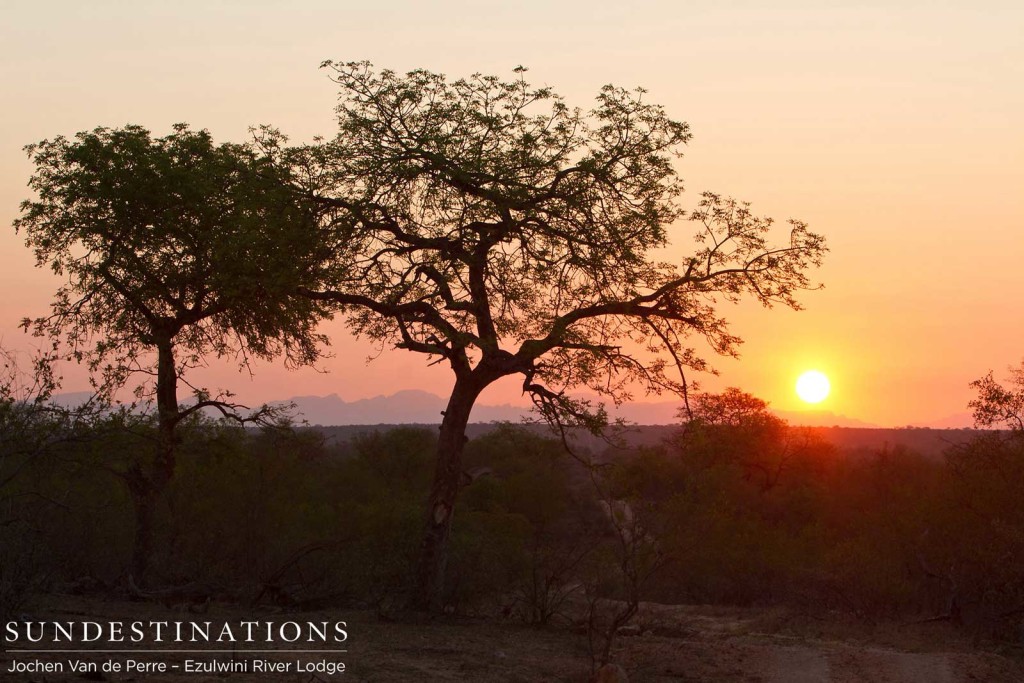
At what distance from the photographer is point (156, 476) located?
16.7m

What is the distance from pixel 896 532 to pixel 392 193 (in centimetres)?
1153

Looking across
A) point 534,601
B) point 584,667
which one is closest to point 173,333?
point 534,601

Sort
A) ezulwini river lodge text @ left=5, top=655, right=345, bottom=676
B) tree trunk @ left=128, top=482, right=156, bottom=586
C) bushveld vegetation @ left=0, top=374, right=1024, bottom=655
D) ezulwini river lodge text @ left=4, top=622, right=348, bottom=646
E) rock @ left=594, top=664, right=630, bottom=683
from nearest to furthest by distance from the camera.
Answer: ezulwini river lodge text @ left=5, top=655, right=345, bottom=676 < ezulwini river lodge text @ left=4, top=622, right=348, bottom=646 < rock @ left=594, top=664, right=630, bottom=683 < bushveld vegetation @ left=0, top=374, right=1024, bottom=655 < tree trunk @ left=128, top=482, right=156, bottom=586

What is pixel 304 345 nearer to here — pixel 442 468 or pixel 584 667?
pixel 442 468

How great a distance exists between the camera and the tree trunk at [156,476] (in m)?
16.1

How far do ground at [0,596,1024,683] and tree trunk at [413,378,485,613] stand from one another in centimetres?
55

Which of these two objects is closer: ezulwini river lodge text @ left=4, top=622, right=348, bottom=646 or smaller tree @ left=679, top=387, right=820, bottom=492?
ezulwini river lodge text @ left=4, top=622, right=348, bottom=646

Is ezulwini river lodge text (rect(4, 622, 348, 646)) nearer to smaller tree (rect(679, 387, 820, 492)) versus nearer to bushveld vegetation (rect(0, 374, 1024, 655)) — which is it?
bushveld vegetation (rect(0, 374, 1024, 655))

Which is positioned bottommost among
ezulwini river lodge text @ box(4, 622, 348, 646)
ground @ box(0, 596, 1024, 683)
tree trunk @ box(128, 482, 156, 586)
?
ground @ box(0, 596, 1024, 683)

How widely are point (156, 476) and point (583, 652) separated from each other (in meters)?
7.86

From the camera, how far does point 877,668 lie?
42.3 feet

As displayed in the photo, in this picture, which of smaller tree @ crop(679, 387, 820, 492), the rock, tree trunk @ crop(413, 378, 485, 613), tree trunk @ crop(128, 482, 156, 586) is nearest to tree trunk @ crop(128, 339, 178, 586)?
tree trunk @ crop(128, 482, 156, 586)

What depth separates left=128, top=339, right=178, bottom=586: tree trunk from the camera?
16062mm

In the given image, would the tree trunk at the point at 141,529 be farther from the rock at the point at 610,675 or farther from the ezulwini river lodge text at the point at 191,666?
the rock at the point at 610,675
